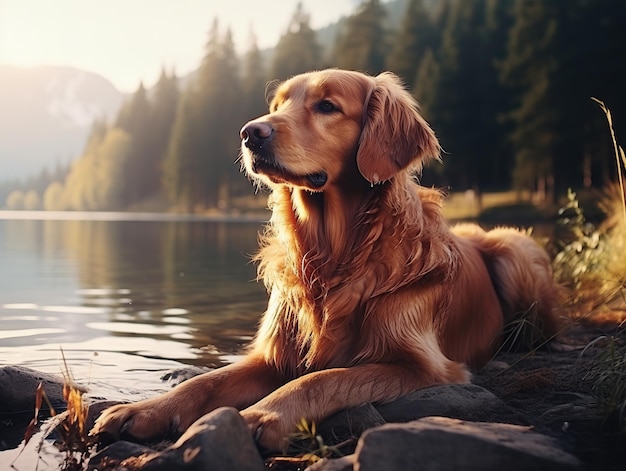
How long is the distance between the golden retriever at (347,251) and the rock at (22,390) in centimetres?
81

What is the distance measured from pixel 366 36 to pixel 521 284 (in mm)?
41774

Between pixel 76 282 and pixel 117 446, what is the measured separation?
23.2ft

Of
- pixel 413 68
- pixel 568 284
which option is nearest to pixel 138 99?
pixel 413 68

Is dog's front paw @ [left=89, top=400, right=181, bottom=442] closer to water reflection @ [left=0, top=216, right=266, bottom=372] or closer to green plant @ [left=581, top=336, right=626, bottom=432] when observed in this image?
water reflection @ [left=0, top=216, right=266, bottom=372]

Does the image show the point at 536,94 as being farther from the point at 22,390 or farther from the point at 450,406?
the point at 22,390

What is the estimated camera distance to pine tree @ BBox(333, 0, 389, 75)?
44009 millimetres

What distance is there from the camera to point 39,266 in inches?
457

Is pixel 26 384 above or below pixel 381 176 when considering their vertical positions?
below

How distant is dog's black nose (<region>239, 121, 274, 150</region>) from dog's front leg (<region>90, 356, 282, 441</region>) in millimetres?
1123

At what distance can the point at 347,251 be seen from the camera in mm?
3754

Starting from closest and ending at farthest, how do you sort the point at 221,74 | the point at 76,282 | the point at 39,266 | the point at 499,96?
the point at 76,282
the point at 39,266
the point at 499,96
the point at 221,74

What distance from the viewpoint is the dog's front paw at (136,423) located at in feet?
9.85

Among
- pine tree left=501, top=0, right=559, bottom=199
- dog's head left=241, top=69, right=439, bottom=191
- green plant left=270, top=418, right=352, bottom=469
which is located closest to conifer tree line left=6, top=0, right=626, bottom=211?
pine tree left=501, top=0, right=559, bottom=199

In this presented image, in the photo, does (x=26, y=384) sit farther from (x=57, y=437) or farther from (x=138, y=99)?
(x=138, y=99)
